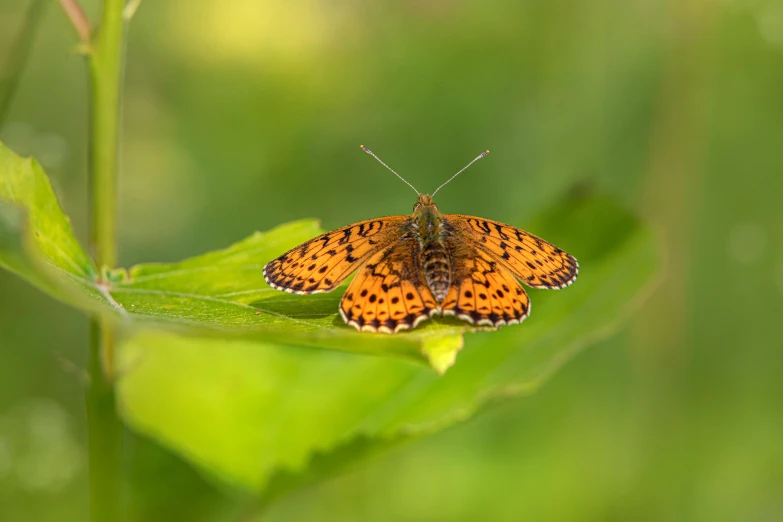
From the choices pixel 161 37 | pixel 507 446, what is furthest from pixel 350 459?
pixel 161 37

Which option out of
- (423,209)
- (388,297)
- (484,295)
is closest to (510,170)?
(423,209)

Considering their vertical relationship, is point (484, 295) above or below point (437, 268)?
below

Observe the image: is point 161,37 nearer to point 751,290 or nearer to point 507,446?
point 507,446

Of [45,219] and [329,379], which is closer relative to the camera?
[45,219]

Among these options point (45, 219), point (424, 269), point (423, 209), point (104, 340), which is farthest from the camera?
point (423, 209)

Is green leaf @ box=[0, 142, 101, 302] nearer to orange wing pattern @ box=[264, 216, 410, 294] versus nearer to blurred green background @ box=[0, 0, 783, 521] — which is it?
orange wing pattern @ box=[264, 216, 410, 294]

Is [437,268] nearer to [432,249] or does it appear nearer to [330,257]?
[432,249]

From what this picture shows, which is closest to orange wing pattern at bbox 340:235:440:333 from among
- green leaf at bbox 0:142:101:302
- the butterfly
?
the butterfly
